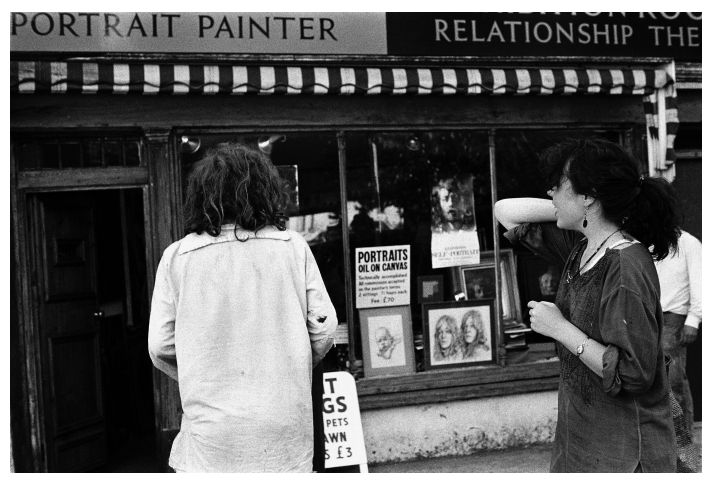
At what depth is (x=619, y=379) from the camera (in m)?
2.48

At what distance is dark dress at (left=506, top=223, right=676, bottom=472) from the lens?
8.12ft

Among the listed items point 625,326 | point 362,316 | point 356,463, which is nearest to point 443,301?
point 362,316

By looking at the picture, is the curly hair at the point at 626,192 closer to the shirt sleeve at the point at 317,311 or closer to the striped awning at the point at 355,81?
the shirt sleeve at the point at 317,311

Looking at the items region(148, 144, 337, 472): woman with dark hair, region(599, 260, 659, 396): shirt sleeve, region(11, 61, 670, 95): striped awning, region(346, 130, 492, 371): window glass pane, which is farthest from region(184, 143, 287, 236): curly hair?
region(346, 130, 492, 371): window glass pane

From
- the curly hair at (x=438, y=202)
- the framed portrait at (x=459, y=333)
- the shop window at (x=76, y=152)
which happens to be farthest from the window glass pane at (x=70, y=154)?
the framed portrait at (x=459, y=333)

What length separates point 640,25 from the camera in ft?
20.9

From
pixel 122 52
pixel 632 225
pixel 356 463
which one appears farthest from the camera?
pixel 122 52

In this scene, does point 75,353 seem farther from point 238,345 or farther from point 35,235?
point 238,345

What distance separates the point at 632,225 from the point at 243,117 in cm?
352

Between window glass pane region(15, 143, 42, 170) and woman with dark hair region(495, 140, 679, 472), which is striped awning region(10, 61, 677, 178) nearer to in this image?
window glass pane region(15, 143, 42, 170)

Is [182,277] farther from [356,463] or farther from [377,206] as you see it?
[377,206]

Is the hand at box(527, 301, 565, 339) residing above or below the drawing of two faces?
above

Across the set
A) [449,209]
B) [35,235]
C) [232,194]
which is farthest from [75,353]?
[232,194]

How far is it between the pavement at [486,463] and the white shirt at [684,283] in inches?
43.7
